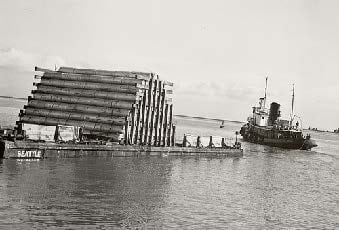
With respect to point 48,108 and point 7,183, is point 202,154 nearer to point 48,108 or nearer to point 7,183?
point 48,108

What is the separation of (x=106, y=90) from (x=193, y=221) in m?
21.3

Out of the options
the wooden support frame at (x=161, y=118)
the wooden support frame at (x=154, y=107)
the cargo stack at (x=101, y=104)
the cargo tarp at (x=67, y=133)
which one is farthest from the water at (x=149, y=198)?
the wooden support frame at (x=161, y=118)

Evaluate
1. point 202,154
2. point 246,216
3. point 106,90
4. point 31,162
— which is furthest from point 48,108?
point 246,216

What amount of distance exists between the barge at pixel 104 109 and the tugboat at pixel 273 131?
42895 millimetres

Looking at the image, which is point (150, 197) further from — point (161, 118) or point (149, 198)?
point (161, 118)

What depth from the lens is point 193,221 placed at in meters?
18.0

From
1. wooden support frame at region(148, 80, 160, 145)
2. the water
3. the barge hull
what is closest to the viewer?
the water

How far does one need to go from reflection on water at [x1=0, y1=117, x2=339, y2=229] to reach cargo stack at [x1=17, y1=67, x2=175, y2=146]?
11.9ft

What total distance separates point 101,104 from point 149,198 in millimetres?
16665

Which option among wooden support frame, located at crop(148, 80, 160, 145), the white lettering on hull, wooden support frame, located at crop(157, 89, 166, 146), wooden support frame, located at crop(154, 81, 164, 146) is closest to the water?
the white lettering on hull

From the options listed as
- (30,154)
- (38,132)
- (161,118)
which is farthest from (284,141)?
(30,154)

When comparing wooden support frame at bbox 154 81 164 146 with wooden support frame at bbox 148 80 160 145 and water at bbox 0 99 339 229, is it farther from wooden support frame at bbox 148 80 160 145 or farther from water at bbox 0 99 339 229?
water at bbox 0 99 339 229

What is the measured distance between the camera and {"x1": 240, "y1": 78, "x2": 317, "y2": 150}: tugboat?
256 feet

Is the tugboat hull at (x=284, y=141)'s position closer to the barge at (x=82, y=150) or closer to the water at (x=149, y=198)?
the barge at (x=82, y=150)
